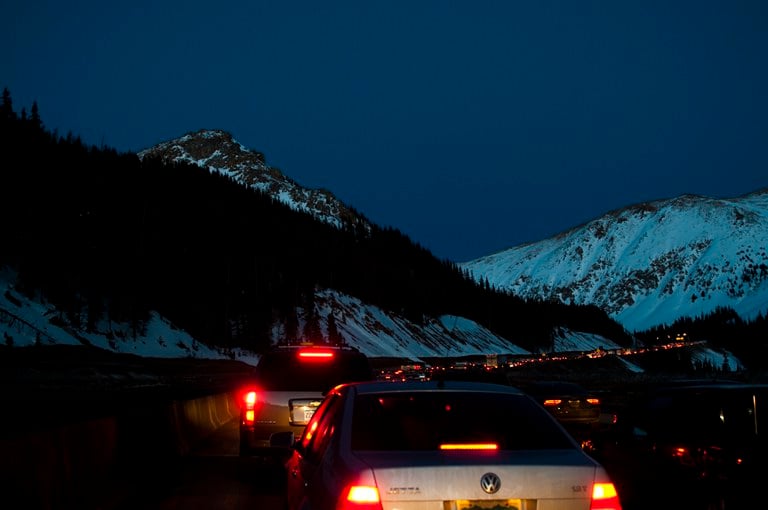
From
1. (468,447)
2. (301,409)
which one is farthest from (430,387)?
(301,409)

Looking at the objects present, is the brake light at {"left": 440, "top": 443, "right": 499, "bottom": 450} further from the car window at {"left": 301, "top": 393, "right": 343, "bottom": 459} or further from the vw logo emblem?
the car window at {"left": 301, "top": 393, "right": 343, "bottom": 459}

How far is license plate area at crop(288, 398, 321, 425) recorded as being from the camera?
1244 centimetres

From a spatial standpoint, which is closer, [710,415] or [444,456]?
[444,456]

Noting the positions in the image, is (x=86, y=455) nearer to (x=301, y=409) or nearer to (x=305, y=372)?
(x=301, y=409)

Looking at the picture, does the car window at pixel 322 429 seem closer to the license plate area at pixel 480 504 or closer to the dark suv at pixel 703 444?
the license plate area at pixel 480 504

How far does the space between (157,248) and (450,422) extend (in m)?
114

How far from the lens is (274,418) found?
1263 centimetres

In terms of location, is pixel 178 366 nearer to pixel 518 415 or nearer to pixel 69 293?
pixel 69 293

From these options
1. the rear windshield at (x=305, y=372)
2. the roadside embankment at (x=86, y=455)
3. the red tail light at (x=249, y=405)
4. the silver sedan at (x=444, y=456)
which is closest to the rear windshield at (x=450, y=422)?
the silver sedan at (x=444, y=456)

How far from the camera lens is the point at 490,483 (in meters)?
4.84

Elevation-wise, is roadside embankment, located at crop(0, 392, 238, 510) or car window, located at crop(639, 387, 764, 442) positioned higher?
car window, located at crop(639, 387, 764, 442)

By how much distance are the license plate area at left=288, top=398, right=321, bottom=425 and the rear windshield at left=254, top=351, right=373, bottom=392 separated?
393 mm

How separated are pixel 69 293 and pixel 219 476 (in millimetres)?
79859

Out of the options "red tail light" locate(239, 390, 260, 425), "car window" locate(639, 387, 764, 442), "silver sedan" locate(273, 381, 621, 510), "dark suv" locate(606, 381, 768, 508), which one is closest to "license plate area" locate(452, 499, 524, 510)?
"silver sedan" locate(273, 381, 621, 510)
